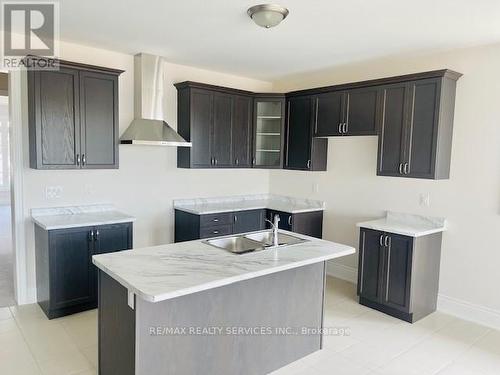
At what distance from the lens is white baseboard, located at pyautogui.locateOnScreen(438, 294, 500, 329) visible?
11.7 feet

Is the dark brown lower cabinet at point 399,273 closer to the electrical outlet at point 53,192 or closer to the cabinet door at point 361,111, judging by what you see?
the cabinet door at point 361,111

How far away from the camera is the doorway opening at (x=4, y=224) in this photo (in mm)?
4176

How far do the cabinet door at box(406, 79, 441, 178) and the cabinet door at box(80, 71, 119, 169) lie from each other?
3055 mm

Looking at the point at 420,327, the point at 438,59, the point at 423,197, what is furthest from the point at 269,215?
the point at 438,59

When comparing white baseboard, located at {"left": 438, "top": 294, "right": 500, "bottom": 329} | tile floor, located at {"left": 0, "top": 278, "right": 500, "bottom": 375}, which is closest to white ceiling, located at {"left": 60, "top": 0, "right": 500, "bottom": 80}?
white baseboard, located at {"left": 438, "top": 294, "right": 500, "bottom": 329}

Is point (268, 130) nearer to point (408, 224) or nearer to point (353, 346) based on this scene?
point (408, 224)

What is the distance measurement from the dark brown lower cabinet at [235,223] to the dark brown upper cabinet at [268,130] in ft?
2.40

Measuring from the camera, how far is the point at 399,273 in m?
3.68

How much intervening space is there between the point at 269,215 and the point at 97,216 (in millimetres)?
2194

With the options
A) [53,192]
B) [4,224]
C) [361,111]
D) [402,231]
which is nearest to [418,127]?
[361,111]

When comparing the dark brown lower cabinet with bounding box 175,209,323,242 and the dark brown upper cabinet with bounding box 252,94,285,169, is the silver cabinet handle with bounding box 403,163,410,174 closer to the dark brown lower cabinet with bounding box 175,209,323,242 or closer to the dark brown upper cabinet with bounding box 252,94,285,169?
the dark brown lower cabinet with bounding box 175,209,323,242

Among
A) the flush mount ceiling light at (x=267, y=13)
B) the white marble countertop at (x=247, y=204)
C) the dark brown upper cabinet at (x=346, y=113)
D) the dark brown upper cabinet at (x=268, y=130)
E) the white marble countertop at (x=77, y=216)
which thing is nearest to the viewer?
the flush mount ceiling light at (x=267, y=13)

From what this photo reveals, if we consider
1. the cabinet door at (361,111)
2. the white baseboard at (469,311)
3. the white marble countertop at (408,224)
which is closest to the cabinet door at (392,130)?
the cabinet door at (361,111)

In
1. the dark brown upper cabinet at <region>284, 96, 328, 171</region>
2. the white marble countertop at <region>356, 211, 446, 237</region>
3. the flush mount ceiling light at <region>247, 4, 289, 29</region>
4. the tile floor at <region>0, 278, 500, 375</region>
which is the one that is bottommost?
the tile floor at <region>0, 278, 500, 375</region>
